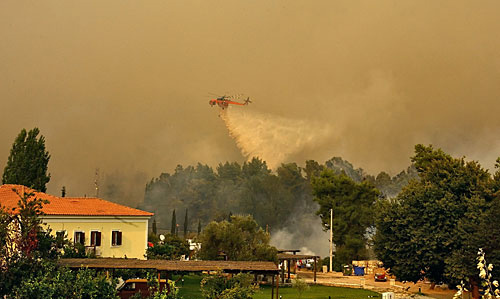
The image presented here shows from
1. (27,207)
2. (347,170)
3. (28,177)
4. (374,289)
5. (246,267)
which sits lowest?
(374,289)

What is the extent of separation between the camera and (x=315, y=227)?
135m

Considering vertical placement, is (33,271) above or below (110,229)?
below

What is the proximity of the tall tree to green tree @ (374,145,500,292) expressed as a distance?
39.8 metres

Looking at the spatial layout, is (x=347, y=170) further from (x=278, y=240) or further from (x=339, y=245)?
(x=339, y=245)

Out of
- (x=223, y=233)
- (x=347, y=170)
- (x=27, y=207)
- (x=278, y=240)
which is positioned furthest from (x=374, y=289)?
(x=347, y=170)

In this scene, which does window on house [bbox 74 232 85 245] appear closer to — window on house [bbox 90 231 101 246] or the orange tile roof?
window on house [bbox 90 231 101 246]

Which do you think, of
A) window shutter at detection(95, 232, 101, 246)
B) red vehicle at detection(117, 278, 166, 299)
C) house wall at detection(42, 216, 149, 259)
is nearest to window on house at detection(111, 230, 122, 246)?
house wall at detection(42, 216, 149, 259)

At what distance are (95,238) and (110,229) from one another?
171 cm

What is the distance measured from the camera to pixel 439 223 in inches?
1591

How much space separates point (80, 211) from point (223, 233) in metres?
13.6

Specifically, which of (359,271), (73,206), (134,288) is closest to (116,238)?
(73,206)

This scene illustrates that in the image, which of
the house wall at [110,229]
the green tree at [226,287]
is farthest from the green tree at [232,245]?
the green tree at [226,287]

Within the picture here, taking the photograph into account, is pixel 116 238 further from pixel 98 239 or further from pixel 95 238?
pixel 95 238

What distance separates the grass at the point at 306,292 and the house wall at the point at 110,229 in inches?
222
